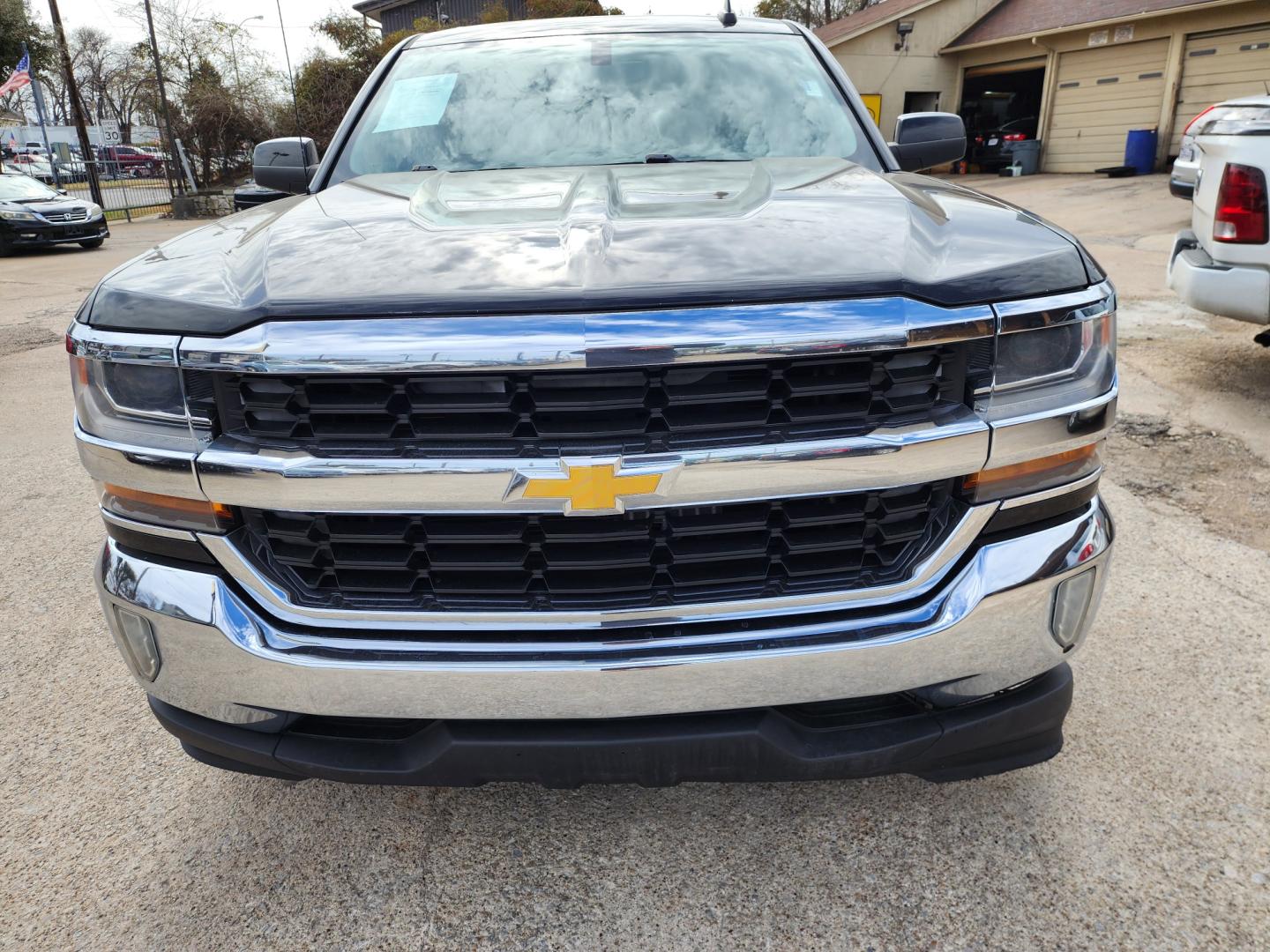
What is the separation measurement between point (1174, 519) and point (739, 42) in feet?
8.21

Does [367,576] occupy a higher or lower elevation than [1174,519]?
higher

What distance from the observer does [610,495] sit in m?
1.49

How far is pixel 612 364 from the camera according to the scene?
56.8 inches

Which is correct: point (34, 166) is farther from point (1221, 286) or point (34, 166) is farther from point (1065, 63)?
Answer: point (1221, 286)

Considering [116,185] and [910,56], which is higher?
[910,56]

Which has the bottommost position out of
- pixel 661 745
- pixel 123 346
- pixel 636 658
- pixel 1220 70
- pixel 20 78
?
pixel 661 745

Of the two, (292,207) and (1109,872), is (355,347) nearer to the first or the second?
(292,207)

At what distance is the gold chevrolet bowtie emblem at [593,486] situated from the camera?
1.49m

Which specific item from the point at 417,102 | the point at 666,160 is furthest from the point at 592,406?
the point at 417,102

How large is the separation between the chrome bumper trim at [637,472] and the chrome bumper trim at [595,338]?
0.16 m

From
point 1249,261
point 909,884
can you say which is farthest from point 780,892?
point 1249,261

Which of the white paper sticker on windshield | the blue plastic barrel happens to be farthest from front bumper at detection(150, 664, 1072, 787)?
the blue plastic barrel

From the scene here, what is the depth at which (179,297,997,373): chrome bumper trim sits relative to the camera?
1.45 m

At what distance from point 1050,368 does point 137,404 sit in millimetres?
1633
